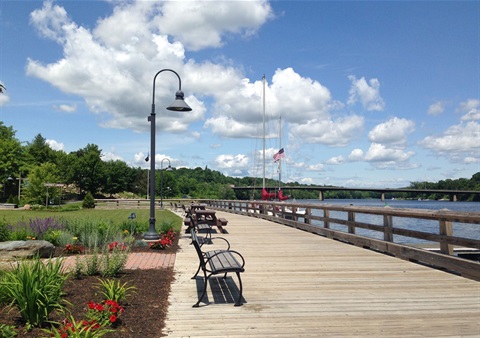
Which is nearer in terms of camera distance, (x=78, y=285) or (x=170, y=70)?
(x=78, y=285)

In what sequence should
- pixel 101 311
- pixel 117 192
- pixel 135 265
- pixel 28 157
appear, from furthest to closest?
1. pixel 117 192
2. pixel 28 157
3. pixel 135 265
4. pixel 101 311

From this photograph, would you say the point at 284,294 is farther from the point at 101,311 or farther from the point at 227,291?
the point at 101,311

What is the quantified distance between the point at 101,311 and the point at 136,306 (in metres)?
0.94

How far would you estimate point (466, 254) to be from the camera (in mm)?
15648

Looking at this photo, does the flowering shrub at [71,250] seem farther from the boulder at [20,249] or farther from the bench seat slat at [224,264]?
the bench seat slat at [224,264]

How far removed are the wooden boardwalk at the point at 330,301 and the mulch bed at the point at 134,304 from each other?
19 centimetres

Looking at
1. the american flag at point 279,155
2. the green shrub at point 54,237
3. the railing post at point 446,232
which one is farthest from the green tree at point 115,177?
the railing post at point 446,232

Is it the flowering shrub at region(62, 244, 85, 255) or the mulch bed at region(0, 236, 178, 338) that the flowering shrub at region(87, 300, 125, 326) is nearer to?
the mulch bed at region(0, 236, 178, 338)

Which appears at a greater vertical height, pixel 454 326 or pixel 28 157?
pixel 28 157

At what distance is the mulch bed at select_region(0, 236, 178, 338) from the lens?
468 cm

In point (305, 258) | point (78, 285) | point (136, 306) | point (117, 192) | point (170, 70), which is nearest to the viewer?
point (136, 306)

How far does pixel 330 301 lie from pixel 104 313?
3173 mm

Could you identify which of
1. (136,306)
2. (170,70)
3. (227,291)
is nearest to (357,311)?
(227,291)

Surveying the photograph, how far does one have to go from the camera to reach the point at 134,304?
568 centimetres
